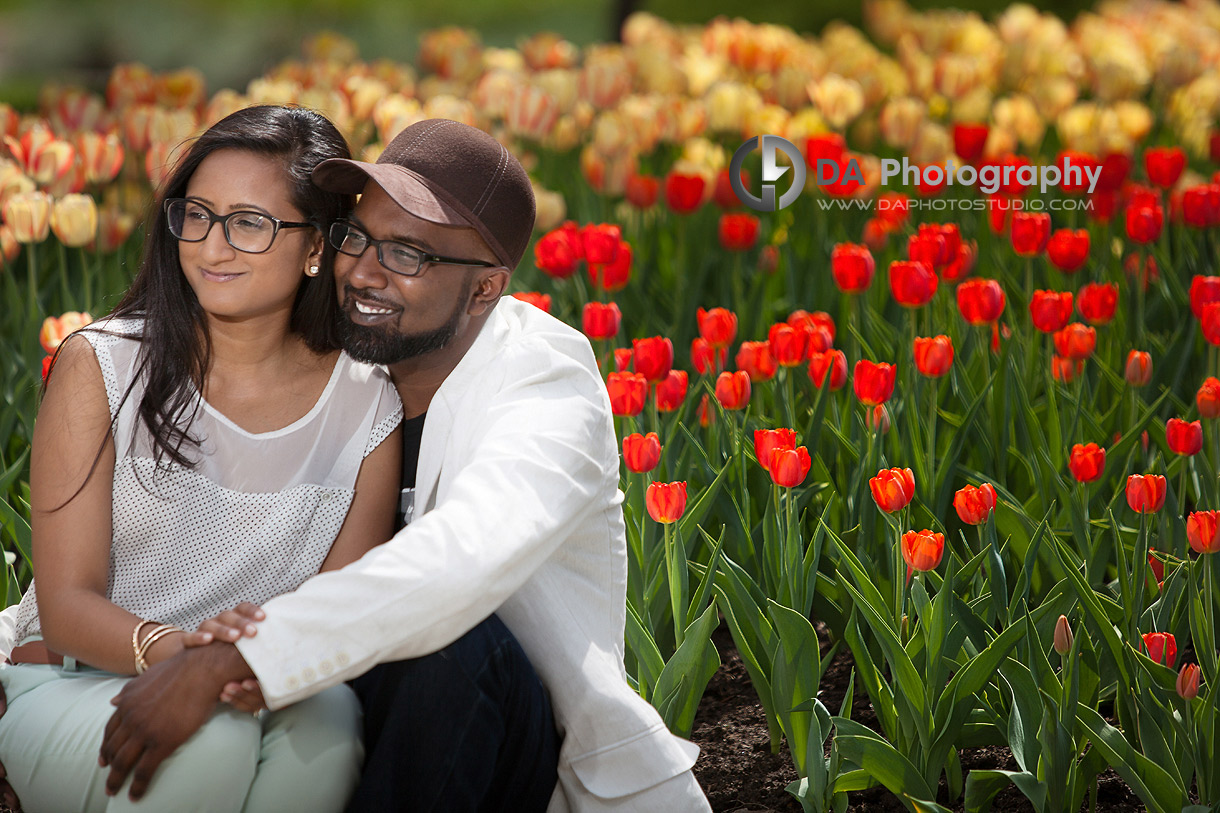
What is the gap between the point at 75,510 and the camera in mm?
1889

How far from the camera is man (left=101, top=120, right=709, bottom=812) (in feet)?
5.43

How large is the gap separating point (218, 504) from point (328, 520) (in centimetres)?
17

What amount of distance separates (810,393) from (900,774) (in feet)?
4.17

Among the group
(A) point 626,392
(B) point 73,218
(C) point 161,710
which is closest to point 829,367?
(A) point 626,392

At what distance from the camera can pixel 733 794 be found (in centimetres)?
214

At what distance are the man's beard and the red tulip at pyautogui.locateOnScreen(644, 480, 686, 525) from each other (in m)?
0.43

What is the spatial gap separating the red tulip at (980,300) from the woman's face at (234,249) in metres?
1.53

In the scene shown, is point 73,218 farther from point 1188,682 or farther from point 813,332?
point 1188,682

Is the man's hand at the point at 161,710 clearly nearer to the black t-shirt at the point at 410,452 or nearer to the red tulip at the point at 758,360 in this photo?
the black t-shirt at the point at 410,452

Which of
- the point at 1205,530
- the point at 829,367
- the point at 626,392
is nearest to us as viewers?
the point at 1205,530

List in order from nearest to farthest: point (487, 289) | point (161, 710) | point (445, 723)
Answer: point (161, 710)
point (445, 723)
point (487, 289)

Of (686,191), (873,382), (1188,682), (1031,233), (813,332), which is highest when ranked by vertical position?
(686,191)

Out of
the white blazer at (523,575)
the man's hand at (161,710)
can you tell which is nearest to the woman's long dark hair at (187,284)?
the white blazer at (523,575)

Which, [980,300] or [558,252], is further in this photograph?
[558,252]
